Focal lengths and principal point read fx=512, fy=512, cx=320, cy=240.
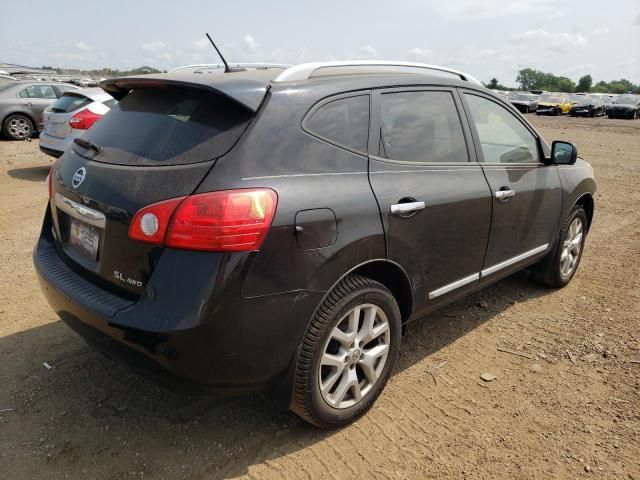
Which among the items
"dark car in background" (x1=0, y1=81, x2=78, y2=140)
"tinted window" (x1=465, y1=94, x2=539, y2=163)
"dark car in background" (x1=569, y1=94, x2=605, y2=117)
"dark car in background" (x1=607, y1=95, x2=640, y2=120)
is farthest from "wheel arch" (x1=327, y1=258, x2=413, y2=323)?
"dark car in background" (x1=569, y1=94, x2=605, y2=117)

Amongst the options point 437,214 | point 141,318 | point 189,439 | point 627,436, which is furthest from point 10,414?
point 627,436

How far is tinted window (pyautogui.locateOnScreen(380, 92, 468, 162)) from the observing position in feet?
9.23

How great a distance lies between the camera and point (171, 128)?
2.38 m

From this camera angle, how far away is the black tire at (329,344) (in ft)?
7.75

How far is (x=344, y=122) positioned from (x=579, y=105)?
39.8 meters

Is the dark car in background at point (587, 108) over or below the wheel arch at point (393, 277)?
over

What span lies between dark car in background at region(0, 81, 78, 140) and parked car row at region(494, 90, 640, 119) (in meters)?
29.7

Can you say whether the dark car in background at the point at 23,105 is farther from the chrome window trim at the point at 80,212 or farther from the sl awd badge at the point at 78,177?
the sl awd badge at the point at 78,177

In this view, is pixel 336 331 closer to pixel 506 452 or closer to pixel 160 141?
pixel 506 452

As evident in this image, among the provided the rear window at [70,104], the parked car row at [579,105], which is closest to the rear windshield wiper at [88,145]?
the rear window at [70,104]

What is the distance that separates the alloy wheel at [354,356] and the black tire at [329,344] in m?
0.02

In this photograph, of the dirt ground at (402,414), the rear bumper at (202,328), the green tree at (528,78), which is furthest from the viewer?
the green tree at (528,78)

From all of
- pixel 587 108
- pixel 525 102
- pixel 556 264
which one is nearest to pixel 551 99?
pixel 525 102

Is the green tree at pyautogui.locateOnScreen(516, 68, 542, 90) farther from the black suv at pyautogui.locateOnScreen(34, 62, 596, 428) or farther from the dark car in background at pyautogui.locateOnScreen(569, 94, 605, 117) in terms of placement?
the black suv at pyautogui.locateOnScreen(34, 62, 596, 428)
